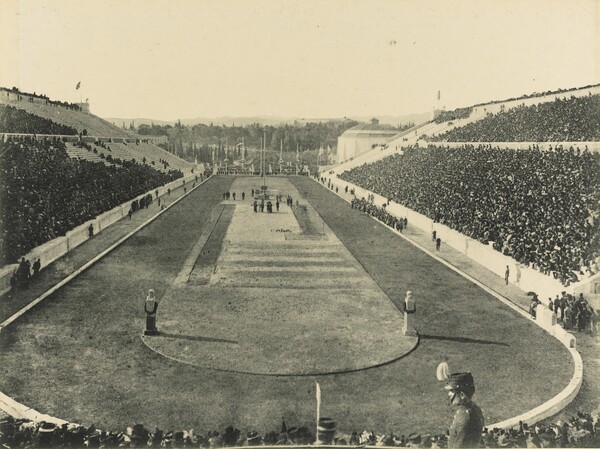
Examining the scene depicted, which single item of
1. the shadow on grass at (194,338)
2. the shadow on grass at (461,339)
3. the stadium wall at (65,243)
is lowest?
the shadow on grass at (194,338)

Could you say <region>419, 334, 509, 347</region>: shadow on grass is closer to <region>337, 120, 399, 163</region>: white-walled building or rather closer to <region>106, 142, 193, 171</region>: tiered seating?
<region>106, 142, 193, 171</region>: tiered seating

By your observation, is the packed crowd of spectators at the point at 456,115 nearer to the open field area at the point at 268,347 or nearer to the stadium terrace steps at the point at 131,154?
the stadium terrace steps at the point at 131,154

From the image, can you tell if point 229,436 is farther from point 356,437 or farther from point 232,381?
point 232,381

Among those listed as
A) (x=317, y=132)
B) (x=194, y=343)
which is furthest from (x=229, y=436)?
(x=317, y=132)

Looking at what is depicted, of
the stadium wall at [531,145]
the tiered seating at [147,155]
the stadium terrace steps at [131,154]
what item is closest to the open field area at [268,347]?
the stadium wall at [531,145]

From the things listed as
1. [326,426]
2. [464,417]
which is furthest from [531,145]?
[464,417]

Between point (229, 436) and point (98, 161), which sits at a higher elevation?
point (98, 161)
